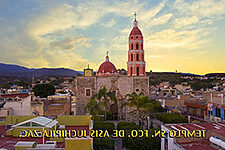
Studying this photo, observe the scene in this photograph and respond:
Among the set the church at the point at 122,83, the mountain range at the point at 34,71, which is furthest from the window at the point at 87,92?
the mountain range at the point at 34,71

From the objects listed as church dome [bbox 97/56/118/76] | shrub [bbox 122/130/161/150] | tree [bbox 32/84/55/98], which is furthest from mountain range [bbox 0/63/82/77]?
shrub [bbox 122/130/161/150]

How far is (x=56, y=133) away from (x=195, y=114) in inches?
746

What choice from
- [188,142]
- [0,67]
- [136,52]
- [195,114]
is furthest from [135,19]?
[0,67]

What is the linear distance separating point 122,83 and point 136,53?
538cm

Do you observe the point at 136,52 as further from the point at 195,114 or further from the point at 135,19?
the point at 195,114

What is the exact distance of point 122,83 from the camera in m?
26.9

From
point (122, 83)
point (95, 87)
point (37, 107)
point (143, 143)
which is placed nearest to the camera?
point (143, 143)

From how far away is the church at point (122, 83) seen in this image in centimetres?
2666

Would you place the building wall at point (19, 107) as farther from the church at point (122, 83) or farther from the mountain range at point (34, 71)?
the mountain range at point (34, 71)

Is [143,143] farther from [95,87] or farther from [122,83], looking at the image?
[95,87]

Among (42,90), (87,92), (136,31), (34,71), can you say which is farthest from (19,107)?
(34,71)

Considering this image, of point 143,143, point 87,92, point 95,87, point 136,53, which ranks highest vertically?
point 136,53

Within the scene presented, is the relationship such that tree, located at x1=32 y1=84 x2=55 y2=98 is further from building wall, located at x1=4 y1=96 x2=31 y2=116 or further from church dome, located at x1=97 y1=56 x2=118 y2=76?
building wall, located at x1=4 y1=96 x2=31 y2=116

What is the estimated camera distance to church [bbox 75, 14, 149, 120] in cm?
2666
